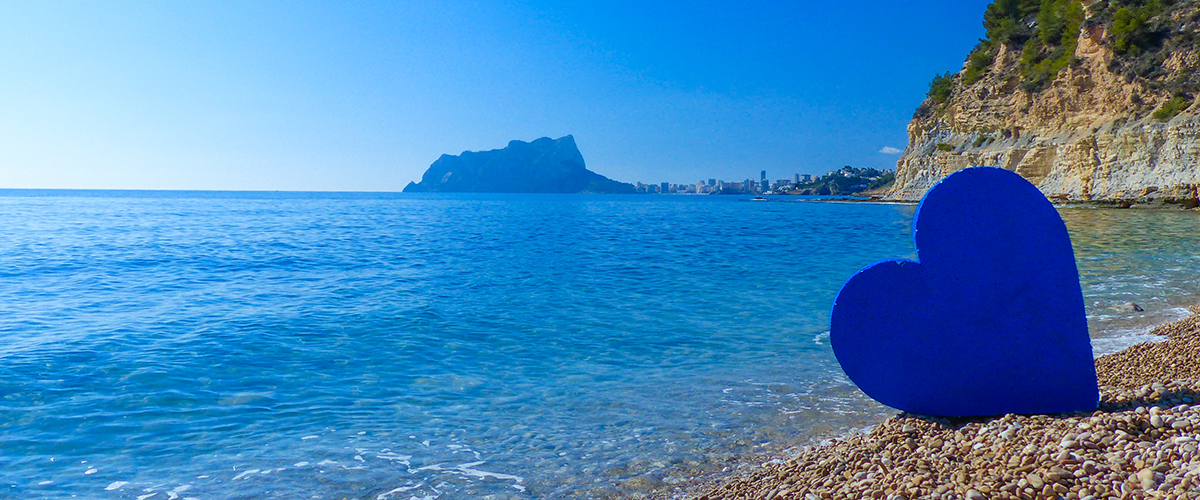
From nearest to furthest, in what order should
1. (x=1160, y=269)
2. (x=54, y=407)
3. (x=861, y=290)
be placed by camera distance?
(x=861, y=290), (x=54, y=407), (x=1160, y=269)

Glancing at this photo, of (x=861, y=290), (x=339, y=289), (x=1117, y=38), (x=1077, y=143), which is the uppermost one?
(x=1117, y=38)

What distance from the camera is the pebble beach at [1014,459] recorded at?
3.28m

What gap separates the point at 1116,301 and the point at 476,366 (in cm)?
1040

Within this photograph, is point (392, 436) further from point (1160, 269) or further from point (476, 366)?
point (1160, 269)

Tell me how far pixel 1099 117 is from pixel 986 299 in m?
53.8

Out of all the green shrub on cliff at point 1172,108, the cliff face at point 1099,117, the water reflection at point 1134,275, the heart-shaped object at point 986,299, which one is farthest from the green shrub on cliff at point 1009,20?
the heart-shaped object at point 986,299

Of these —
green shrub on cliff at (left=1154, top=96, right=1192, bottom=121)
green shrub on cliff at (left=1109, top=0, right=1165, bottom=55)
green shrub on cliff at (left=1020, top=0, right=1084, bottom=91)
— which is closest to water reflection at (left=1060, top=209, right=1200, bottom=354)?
green shrub on cliff at (left=1154, top=96, right=1192, bottom=121)

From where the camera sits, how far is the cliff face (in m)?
42.6

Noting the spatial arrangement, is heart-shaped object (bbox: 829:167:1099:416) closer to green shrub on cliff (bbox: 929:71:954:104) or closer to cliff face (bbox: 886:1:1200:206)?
cliff face (bbox: 886:1:1200:206)

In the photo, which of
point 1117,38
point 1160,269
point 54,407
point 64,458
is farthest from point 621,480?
point 1117,38

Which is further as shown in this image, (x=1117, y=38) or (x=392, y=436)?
(x=1117, y=38)

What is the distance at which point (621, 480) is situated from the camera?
197 inches

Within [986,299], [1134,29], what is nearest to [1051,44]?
[1134,29]

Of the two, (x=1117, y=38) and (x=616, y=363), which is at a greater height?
(x=1117, y=38)
